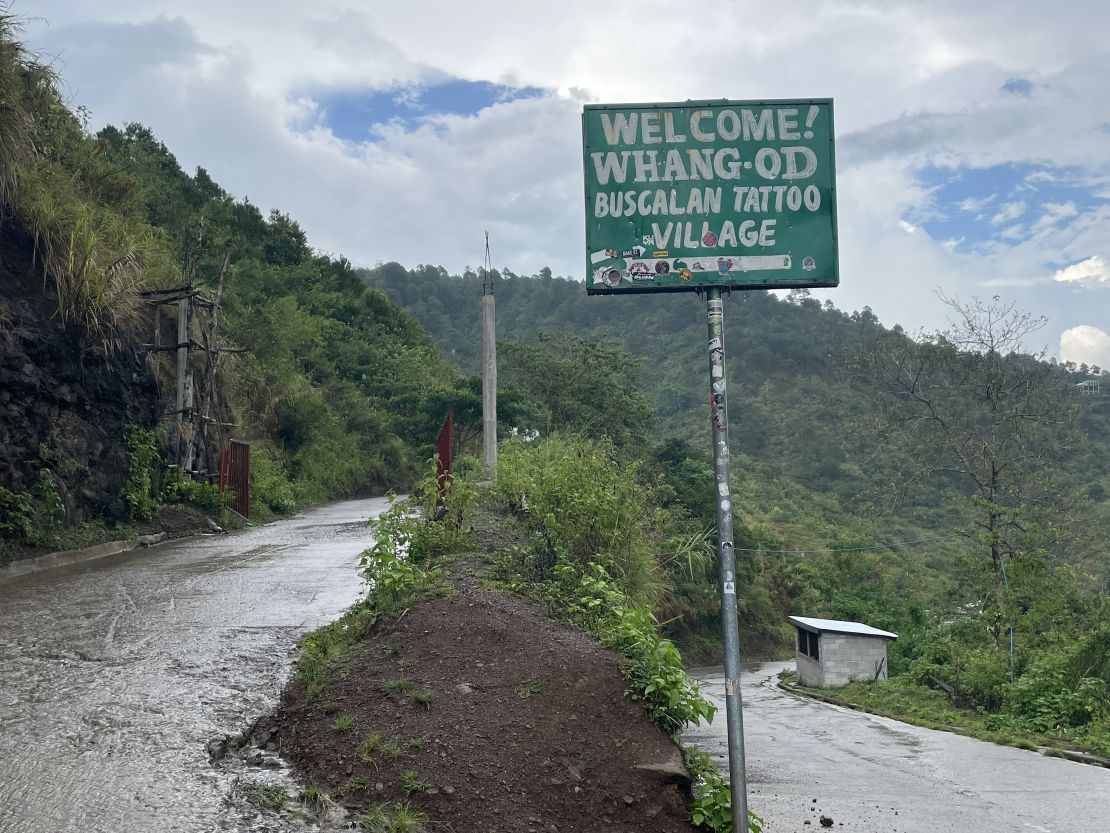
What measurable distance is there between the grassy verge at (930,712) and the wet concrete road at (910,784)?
1.72 feet

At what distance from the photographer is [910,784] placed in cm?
912

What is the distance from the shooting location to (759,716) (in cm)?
1662

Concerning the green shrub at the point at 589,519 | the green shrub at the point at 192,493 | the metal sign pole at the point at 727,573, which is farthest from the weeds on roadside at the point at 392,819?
the green shrub at the point at 192,493

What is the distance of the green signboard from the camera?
4980mm

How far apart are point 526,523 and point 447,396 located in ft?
78.5

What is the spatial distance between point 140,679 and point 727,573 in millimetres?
4344

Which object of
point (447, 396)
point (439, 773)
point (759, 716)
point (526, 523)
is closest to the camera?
point (439, 773)

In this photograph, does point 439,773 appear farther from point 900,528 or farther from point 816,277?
point 900,528

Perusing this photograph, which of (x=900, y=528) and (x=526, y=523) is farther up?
(x=526, y=523)

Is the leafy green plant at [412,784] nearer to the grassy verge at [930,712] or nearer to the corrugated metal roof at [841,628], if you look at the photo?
the grassy verge at [930,712]

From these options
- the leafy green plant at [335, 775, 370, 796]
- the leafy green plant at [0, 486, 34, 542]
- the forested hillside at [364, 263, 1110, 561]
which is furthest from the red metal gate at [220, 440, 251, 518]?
the forested hillside at [364, 263, 1110, 561]

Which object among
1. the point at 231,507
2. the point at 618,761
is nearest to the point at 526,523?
the point at 618,761

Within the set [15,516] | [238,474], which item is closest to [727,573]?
[15,516]

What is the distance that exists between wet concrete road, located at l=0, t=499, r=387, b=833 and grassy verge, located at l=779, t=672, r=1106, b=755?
8783 millimetres
